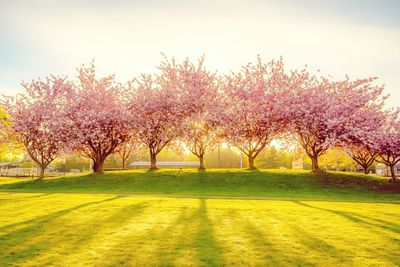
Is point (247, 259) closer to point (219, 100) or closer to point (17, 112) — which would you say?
point (219, 100)

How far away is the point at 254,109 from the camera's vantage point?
5197 cm

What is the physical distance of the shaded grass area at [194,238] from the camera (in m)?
9.47

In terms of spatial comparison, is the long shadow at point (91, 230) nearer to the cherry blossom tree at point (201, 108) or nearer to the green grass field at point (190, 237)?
the green grass field at point (190, 237)

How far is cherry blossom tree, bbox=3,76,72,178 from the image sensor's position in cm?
5262

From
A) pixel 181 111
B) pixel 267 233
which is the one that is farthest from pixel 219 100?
pixel 267 233

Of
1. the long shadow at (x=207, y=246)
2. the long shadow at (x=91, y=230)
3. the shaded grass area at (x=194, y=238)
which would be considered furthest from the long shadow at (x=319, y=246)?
the long shadow at (x=91, y=230)

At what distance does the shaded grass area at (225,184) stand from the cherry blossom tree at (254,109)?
5.94m

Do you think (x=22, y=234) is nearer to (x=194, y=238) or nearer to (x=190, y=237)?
(x=190, y=237)

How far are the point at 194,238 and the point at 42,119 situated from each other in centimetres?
4855

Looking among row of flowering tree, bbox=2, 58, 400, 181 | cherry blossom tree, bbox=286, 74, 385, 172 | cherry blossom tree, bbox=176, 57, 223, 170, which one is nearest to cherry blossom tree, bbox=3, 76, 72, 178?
row of flowering tree, bbox=2, 58, 400, 181

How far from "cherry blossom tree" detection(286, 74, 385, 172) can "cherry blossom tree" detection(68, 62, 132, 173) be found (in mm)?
23671

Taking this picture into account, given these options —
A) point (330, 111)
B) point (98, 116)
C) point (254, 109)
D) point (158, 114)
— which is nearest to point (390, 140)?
point (330, 111)

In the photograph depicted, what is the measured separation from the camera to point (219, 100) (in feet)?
174

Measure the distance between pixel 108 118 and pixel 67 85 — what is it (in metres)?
9.63
